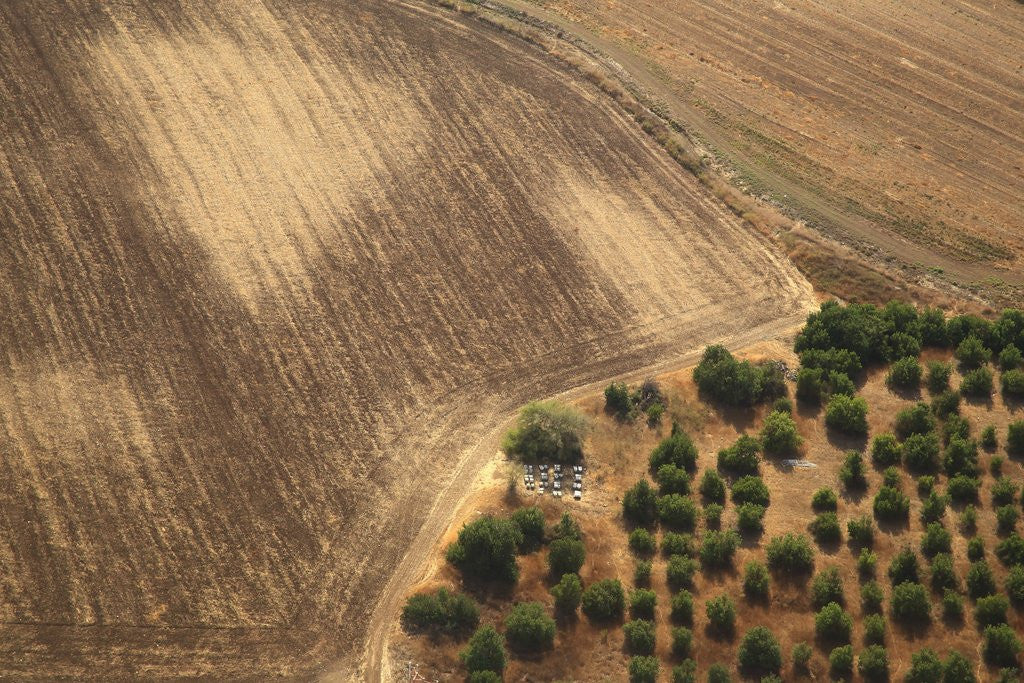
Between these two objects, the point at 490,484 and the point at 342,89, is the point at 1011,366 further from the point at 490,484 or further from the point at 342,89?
the point at 342,89

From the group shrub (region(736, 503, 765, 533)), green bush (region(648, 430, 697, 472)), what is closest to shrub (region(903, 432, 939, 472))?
shrub (region(736, 503, 765, 533))

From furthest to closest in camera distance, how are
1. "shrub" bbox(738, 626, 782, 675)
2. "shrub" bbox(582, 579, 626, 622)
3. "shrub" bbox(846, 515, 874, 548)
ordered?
1. "shrub" bbox(846, 515, 874, 548)
2. "shrub" bbox(582, 579, 626, 622)
3. "shrub" bbox(738, 626, 782, 675)

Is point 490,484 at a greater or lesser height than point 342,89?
lesser

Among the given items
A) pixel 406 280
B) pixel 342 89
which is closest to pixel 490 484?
pixel 406 280

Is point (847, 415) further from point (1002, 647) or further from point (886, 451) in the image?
point (1002, 647)

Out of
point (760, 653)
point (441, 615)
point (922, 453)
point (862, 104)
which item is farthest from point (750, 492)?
point (862, 104)

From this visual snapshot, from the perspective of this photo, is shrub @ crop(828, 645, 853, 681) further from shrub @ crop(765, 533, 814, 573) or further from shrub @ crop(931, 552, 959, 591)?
shrub @ crop(931, 552, 959, 591)

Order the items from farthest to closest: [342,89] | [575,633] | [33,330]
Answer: [342,89] → [33,330] → [575,633]
